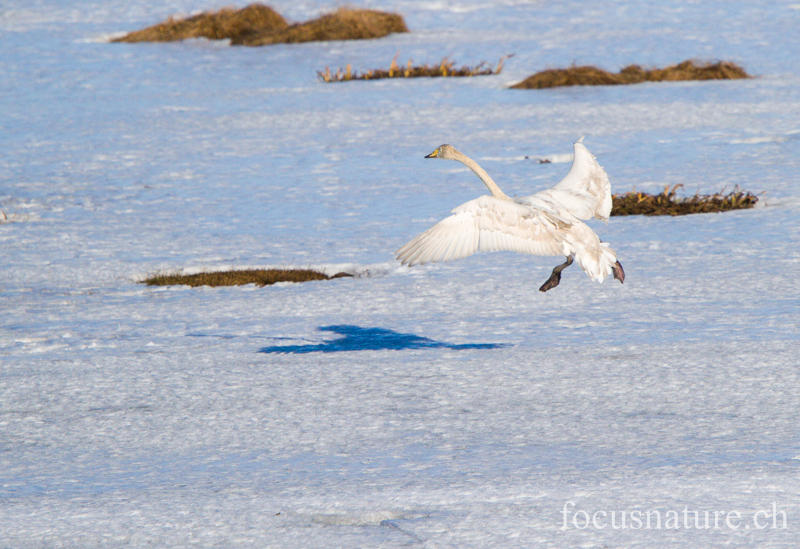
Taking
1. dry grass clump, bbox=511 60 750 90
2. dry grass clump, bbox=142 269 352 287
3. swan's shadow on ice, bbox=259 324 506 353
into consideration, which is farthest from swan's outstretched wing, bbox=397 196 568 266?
dry grass clump, bbox=511 60 750 90

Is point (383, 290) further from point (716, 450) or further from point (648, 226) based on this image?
point (716, 450)

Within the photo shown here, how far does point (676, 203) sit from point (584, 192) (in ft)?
16.7

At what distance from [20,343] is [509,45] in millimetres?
20888

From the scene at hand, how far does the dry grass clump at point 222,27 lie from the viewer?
3089cm

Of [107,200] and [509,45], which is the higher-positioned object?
[509,45]

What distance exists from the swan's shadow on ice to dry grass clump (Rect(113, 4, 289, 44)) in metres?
23.8

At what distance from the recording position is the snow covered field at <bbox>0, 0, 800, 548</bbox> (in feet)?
16.4

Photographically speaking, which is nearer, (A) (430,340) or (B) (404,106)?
(A) (430,340)

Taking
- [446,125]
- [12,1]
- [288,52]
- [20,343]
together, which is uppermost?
[12,1]

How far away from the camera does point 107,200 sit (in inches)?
581

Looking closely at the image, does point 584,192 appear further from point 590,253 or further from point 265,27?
point 265,27

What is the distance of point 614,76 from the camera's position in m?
22.7

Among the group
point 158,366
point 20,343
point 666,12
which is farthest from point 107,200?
point 666,12

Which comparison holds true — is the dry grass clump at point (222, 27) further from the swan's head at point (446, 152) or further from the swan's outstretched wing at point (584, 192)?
the swan's outstretched wing at point (584, 192)
